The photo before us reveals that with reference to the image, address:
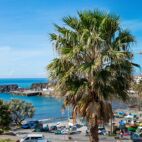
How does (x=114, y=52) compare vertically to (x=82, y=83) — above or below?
above

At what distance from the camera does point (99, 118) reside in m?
12.0

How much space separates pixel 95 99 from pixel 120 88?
0.90 m

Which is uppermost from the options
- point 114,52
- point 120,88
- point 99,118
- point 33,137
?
point 114,52

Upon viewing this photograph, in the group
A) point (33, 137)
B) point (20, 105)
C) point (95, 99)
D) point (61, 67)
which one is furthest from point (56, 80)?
point (20, 105)

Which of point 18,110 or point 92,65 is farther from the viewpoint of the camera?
point 18,110

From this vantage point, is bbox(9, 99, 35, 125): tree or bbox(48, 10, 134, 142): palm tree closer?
bbox(48, 10, 134, 142): palm tree

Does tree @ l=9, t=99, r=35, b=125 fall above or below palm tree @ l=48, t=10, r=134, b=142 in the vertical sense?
below

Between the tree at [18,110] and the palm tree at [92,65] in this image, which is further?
the tree at [18,110]

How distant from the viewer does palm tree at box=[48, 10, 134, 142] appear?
1161 centimetres

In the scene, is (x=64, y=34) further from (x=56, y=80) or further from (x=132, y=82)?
(x=132, y=82)

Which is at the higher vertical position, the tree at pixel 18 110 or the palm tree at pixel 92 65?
the palm tree at pixel 92 65

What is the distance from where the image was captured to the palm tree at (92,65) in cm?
1161

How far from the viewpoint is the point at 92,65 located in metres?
11.5

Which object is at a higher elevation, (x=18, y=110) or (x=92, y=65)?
(x=92, y=65)
